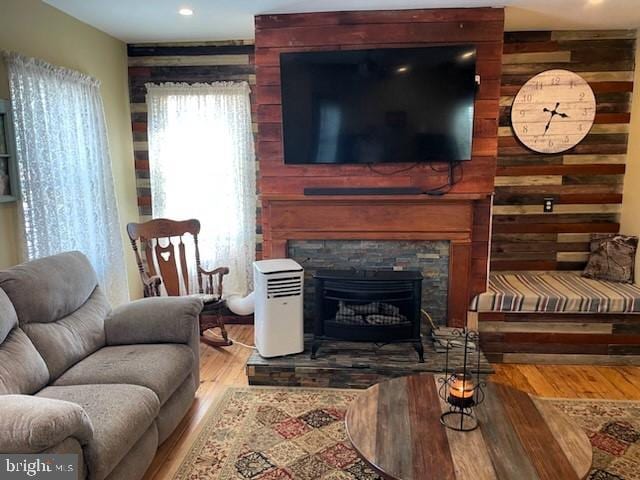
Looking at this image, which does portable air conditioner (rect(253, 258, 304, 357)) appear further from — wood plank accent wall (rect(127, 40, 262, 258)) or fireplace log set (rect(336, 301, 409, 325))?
wood plank accent wall (rect(127, 40, 262, 258))

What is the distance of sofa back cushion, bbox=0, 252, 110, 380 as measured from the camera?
2283 mm

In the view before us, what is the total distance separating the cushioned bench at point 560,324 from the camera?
11.2 feet

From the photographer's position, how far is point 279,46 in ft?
11.0

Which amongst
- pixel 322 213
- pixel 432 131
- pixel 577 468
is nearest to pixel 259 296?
pixel 322 213

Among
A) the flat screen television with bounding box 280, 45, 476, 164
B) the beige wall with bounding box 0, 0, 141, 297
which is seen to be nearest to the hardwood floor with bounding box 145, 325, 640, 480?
the beige wall with bounding box 0, 0, 141, 297

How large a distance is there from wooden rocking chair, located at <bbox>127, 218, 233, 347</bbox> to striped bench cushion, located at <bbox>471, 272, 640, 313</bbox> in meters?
2.03

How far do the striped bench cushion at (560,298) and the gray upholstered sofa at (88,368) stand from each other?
2.18 metres

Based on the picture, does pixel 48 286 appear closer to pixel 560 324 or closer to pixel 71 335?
pixel 71 335

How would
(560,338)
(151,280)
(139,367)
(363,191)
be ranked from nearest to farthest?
(139,367)
(363,191)
(560,338)
(151,280)

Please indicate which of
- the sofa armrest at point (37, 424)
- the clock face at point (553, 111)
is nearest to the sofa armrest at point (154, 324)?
the sofa armrest at point (37, 424)

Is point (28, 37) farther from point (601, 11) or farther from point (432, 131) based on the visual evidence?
point (601, 11)

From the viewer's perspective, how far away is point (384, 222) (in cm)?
346

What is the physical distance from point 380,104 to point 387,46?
1.36 feet

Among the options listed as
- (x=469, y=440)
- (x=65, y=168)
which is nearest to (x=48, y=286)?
(x=65, y=168)
